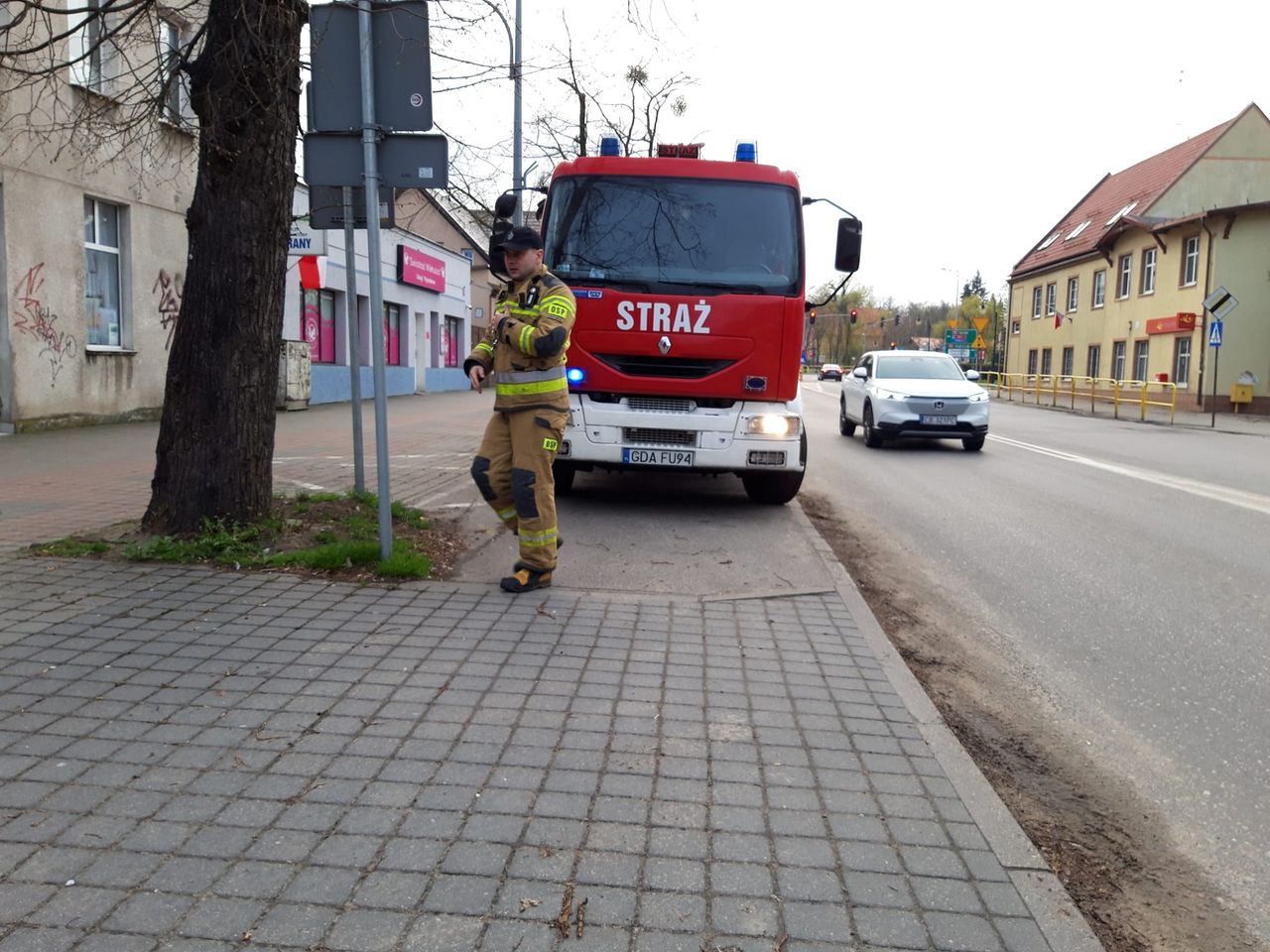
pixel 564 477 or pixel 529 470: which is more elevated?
pixel 529 470

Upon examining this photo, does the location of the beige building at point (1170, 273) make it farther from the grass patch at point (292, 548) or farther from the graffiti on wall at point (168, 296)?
the grass patch at point (292, 548)

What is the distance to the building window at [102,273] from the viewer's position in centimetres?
1515

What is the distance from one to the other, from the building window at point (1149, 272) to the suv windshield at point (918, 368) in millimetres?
22667

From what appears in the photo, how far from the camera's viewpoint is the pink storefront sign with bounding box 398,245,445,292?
96.2ft

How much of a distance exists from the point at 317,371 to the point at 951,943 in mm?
22530

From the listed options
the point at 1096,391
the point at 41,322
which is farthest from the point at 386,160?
the point at 1096,391

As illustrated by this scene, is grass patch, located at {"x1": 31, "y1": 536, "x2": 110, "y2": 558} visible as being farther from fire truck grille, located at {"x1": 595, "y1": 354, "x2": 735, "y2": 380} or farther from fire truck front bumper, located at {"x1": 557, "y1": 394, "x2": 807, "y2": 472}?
fire truck grille, located at {"x1": 595, "y1": 354, "x2": 735, "y2": 380}

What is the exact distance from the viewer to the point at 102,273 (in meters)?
15.6

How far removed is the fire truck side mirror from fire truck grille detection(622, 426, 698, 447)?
2.21 meters

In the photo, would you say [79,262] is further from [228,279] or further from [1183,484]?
[1183,484]

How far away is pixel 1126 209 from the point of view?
39.5 meters

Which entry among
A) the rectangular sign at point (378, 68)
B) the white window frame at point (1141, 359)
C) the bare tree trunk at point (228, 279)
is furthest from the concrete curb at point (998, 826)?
the white window frame at point (1141, 359)

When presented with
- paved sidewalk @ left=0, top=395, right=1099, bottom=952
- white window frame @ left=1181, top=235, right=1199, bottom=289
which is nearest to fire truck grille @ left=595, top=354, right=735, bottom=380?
paved sidewalk @ left=0, top=395, right=1099, bottom=952

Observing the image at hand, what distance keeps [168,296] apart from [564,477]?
1081 cm
